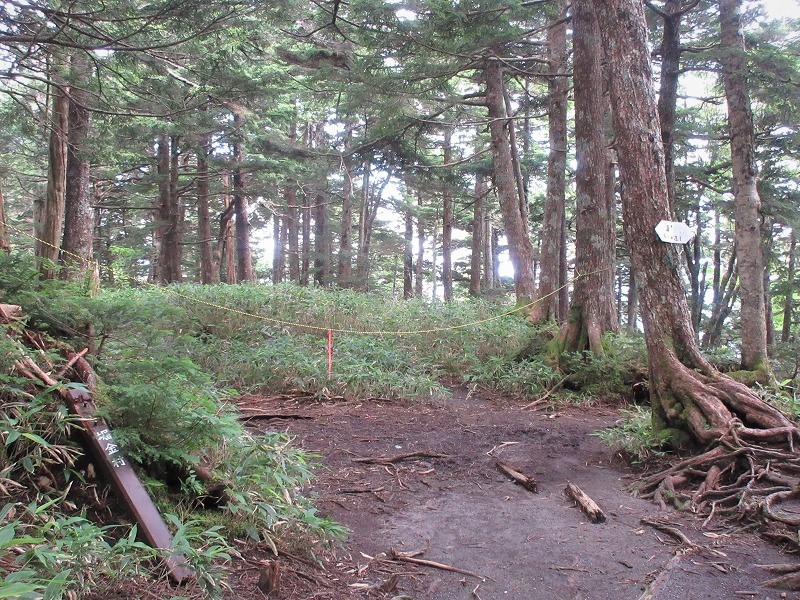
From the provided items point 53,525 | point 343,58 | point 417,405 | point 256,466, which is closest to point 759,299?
point 417,405

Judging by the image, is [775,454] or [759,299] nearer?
[775,454]

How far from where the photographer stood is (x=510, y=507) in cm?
422

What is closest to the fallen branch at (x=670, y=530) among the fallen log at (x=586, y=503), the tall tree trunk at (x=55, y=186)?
the fallen log at (x=586, y=503)

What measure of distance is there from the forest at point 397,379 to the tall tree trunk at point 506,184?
72mm

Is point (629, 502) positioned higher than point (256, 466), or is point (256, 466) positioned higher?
point (256, 466)

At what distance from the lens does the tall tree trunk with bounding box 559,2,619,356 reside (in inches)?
331

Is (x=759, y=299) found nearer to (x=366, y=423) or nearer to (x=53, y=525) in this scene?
(x=366, y=423)

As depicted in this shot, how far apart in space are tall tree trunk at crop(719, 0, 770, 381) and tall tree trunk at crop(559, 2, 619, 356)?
2.25 m

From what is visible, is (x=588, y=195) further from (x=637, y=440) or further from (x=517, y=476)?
(x=517, y=476)

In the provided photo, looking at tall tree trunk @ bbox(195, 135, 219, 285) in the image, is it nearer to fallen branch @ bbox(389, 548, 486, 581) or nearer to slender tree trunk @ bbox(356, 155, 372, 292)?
slender tree trunk @ bbox(356, 155, 372, 292)

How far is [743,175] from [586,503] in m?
7.51

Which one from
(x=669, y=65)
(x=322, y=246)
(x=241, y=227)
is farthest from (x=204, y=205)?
(x=669, y=65)

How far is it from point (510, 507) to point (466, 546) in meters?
0.80

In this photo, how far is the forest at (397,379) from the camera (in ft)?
8.97
